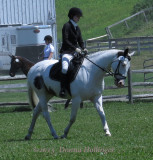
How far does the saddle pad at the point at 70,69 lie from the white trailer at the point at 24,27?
70.5 ft

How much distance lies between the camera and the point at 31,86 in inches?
514

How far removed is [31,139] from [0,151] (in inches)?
91.6

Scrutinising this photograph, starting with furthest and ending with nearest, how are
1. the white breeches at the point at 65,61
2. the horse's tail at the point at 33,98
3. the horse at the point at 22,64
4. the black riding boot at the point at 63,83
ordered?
the horse at the point at 22,64
the horse's tail at the point at 33,98
the black riding boot at the point at 63,83
the white breeches at the point at 65,61

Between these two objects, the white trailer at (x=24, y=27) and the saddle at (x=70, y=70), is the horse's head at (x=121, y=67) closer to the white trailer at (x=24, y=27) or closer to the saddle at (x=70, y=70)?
the saddle at (x=70, y=70)

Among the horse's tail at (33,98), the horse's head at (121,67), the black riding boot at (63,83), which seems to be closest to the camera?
the horse's head at (121,67)

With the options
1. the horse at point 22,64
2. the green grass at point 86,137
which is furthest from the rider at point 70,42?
the horse at point 22,64

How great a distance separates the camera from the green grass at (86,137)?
30.8 feet

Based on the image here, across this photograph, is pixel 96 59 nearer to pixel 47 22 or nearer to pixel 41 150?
pixel 41 150

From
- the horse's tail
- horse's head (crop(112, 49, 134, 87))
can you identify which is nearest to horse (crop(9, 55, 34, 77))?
the horse's tail

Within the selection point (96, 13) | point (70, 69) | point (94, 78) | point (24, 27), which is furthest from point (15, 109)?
point (96, 13)

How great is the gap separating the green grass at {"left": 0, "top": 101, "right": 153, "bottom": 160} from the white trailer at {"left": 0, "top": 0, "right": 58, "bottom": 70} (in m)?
14.4

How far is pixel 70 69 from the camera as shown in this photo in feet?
39.5

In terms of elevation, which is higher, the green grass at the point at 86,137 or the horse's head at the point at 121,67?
the horse's head at the point at 121,67

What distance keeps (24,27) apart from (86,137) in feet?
74.1
